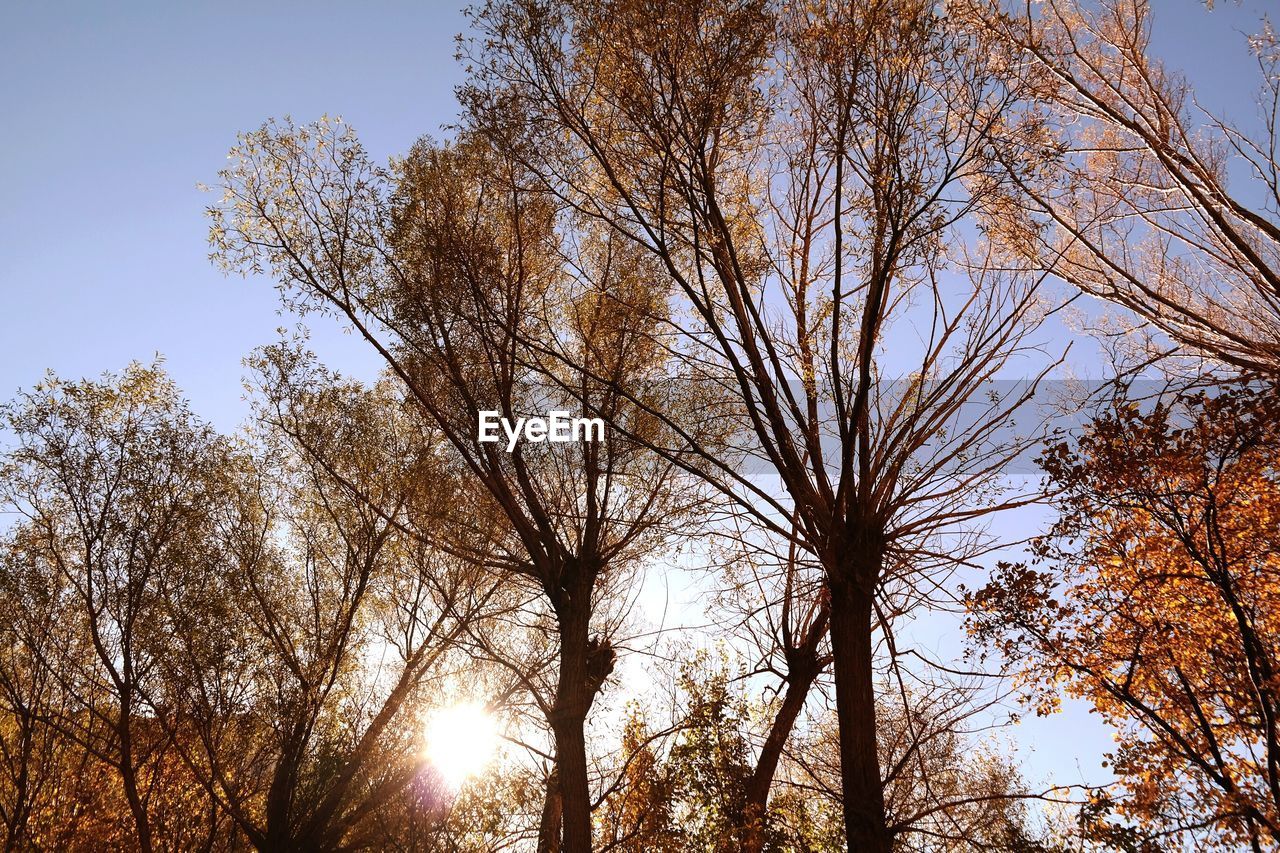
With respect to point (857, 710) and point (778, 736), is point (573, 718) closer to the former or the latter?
point (778, 736)

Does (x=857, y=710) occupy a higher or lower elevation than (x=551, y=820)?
higher

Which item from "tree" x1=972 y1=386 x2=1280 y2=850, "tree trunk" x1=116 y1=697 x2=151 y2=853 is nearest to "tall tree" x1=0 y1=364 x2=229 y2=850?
"tree trunk" x1=116 y1=697 x2=151 y2=853

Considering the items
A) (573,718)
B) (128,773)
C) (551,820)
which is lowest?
(551,820)

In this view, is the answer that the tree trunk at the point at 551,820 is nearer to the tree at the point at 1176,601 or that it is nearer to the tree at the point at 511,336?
the tree at the point at 511,336

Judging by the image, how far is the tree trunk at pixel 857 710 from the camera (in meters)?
5.23

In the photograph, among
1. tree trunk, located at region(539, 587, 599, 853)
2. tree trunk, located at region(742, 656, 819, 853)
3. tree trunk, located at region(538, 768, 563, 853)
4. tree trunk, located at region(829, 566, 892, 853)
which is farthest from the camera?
tree trunk, located at region(538, 768, 563, 853)

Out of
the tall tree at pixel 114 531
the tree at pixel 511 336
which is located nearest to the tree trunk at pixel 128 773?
the tall tree at pixel 114 531

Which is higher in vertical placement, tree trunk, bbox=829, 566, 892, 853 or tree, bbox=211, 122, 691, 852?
tree, bbox=211, 122, 691, 852

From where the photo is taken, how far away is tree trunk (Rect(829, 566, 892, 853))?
523 centimetres

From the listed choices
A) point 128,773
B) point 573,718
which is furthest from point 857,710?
point 128,773

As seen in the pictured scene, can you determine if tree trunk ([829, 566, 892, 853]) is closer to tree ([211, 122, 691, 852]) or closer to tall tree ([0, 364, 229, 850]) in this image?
tree ([211, 122, 691, 852])

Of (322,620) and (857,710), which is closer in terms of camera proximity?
(857,710)

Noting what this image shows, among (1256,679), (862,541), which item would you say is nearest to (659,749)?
(862,541)

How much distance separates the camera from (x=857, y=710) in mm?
5578
